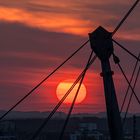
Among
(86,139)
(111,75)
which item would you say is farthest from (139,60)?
(86,139)

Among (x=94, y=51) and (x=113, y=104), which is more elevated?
(x=94, y=51)

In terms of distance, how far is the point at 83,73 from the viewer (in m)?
43.9

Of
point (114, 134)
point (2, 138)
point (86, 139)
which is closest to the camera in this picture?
point (114, 134)

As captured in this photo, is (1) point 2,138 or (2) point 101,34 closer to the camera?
(2) point 101,34

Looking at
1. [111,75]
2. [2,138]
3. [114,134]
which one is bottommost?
[114,134]

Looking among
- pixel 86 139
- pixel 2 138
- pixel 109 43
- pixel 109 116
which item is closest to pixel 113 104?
pixel 109 116

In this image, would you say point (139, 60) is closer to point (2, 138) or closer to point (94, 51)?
point (94, 51)

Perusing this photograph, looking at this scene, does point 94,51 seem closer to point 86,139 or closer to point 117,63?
point 117,63

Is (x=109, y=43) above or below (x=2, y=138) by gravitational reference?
below

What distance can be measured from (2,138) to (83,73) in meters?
137

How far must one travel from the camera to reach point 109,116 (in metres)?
42.4

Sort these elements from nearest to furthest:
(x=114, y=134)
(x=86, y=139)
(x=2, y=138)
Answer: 1. (x=114, y=134)
2. (x=2, y=138)
3. (x=86, y=139)

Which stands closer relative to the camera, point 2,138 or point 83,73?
point 83,73

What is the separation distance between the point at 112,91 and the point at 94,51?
2386 mm
